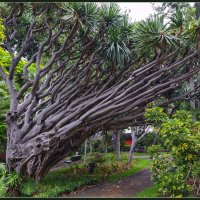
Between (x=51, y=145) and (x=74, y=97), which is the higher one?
(x=74, y=97)

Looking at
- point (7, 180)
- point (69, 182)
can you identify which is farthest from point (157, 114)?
point (7, 180)

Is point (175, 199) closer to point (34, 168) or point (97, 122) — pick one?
point (97, 122)

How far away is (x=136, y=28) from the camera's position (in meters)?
9.78

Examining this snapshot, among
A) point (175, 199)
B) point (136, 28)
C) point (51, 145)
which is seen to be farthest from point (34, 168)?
point (136, 28)

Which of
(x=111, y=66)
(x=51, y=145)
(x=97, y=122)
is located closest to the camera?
(x=51, y=145)

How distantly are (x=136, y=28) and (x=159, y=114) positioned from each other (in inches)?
141

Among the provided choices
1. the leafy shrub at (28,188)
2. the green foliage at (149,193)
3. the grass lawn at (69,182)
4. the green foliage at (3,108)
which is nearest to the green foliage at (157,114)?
the green foliage at (149,193)

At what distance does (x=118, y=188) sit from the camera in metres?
9.46

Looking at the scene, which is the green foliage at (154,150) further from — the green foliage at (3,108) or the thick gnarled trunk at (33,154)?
the green foliage at (3,108)

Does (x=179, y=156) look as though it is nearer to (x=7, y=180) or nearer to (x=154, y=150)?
(x=154, y=150)

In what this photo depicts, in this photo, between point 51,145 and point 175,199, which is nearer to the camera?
point 175,199

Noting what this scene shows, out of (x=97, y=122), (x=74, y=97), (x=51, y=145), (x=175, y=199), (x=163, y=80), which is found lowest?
(x=175, y=199)

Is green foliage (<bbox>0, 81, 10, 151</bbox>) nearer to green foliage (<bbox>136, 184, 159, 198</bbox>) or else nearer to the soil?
the soil

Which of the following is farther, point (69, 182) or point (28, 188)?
point (69, 182)
